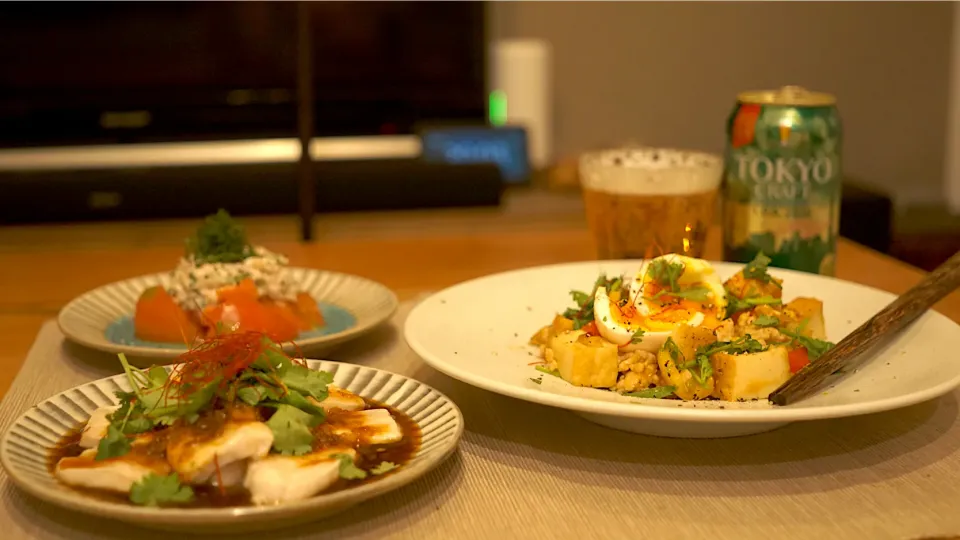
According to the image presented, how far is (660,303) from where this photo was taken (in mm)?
1001

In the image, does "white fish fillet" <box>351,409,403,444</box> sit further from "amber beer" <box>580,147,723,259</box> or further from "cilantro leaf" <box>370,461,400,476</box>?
"amber beer" <box>580,147,723,259</box>

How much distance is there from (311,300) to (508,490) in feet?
1.55

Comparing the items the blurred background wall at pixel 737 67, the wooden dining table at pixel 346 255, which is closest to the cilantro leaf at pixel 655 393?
the wooden dining table at pixel 346 255

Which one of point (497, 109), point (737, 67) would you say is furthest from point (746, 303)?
point (737, 67)

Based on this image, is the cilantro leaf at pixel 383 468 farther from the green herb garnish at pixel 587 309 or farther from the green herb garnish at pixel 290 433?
the green herb garnish at pixel 587 309

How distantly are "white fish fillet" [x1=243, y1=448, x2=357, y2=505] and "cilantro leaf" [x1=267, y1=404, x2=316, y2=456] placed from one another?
10 millimetres

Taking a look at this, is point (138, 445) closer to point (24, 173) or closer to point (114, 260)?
point (114, 260)

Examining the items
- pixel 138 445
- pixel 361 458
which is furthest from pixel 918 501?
pixel 138 445

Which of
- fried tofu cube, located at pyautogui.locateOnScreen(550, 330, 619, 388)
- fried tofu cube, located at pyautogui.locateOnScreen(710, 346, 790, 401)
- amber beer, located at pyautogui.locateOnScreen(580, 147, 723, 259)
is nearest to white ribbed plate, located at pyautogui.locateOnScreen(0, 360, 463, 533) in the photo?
fried tofu cube, located at pyautogui.locateOnScreen(550, 330, 619, 388)

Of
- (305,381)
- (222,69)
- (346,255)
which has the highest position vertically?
(222,69)

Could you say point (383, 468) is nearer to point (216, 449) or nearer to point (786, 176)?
point (216, 449)

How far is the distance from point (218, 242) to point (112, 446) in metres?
0.50

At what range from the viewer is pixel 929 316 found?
1050 millimetres

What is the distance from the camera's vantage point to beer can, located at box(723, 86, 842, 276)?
126 centimetres
